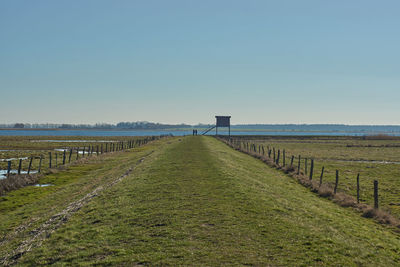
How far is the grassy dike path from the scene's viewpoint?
30.8ft

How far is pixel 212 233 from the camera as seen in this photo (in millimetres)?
10898

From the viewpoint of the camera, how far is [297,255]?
959 cm

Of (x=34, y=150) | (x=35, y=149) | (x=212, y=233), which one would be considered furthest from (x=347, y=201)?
(x=35, y=149)

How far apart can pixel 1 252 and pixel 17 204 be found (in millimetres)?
9839

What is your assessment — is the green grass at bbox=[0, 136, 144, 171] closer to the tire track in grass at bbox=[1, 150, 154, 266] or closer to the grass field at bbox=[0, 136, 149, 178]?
the grass field at bbox=[0, 136, 149, 178]

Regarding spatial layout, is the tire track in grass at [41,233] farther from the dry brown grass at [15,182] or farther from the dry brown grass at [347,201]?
the dry brown grass at [347,201]

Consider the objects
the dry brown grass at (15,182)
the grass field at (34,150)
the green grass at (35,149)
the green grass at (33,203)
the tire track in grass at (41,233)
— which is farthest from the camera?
the green grass at (35,149)

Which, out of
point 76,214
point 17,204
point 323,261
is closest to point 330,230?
point 323,261

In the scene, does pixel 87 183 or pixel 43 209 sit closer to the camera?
pixel 43 209

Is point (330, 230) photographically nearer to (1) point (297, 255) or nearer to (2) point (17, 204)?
(1) point (297, 255)

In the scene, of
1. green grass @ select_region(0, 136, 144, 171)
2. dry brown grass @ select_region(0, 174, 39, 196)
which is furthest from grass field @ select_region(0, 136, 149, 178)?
dry brown grass @ select_region(0, 174, 39, 196)

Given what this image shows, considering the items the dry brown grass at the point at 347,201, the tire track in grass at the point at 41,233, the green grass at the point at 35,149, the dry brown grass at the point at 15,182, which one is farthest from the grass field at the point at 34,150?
the dry brown grass at the point at 347,201

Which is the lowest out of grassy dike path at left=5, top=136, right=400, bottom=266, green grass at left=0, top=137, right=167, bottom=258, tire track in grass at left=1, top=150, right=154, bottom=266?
green grass at left=0, top=137, right=167, bottom=258

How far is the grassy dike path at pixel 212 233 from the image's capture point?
370 inches
